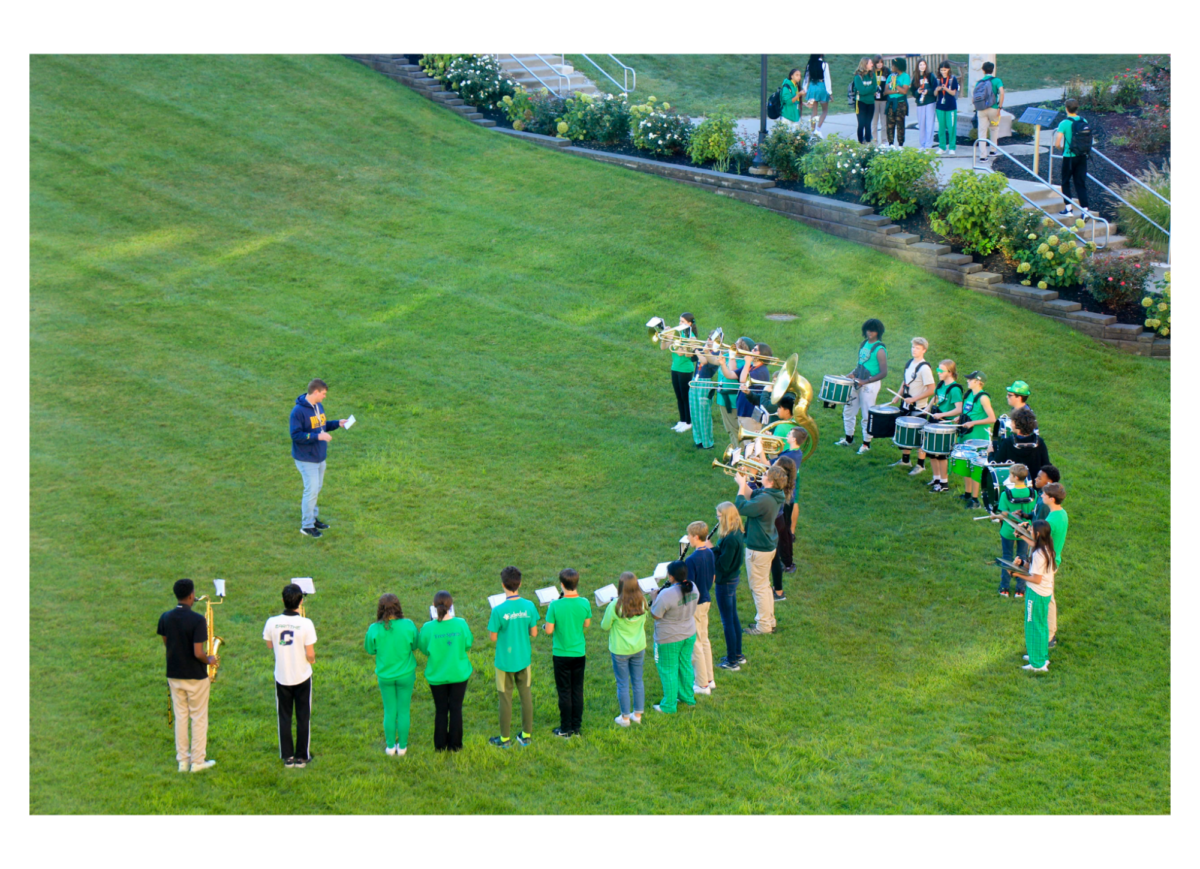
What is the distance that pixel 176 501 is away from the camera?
547 inches

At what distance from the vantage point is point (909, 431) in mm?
14219

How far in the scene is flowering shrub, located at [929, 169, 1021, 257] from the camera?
20.2 meters

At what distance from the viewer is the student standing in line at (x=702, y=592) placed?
10320mm

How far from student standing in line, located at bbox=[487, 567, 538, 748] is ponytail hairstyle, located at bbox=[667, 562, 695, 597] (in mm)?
1279

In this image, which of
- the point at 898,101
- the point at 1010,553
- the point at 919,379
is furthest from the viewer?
the point at 898,101

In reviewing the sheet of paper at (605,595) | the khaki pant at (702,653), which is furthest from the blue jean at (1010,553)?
the sheet of paper at (605,595)

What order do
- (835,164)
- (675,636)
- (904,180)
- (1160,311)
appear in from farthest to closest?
(835,164), (904,180), (1160,311), (675,636)

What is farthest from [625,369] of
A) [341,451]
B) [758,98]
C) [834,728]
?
[758,98]

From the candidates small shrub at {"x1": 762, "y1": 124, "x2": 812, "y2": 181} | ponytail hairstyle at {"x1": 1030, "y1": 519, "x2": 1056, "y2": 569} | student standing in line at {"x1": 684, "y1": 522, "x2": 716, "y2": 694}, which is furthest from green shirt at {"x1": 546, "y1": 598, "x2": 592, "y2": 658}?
small shrub at {"x1": 762, "y1": 124, "x2": 812, "y2": 181}

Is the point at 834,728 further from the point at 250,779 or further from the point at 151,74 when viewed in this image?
the point at 151,74

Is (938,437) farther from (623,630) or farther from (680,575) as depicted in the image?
(623,630)

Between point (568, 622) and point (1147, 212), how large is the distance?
54.9 ft

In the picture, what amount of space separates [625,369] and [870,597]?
22.9ft

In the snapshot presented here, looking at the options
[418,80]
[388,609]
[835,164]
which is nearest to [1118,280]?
[835,164]
